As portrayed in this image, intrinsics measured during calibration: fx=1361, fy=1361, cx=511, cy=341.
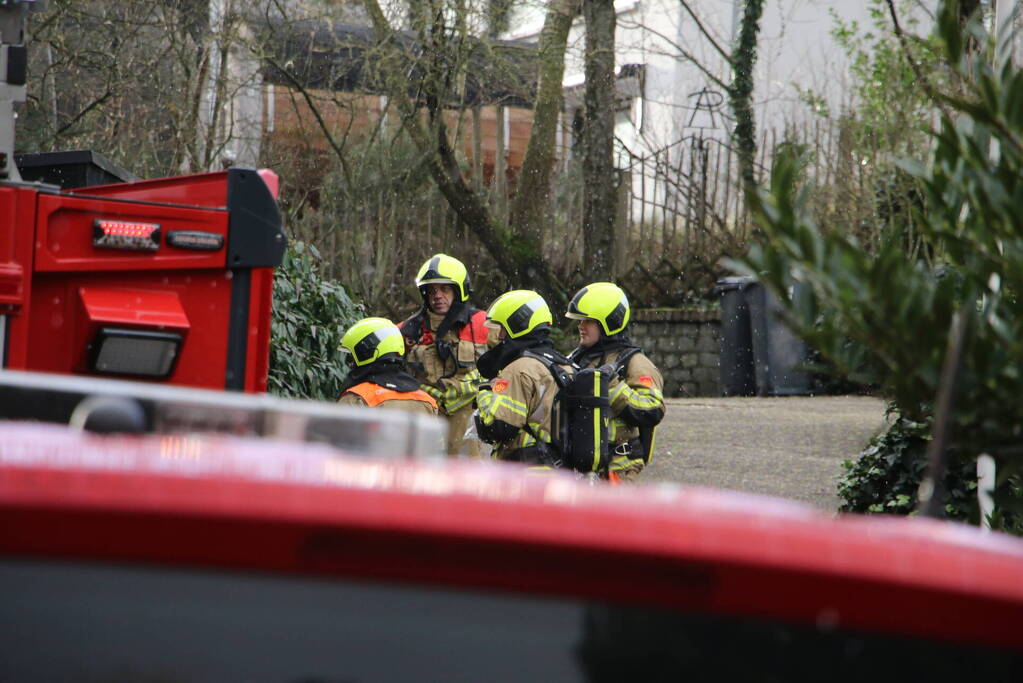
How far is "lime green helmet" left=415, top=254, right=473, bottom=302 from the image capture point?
895 centimetres

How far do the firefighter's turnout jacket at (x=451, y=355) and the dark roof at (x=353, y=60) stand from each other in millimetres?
7857

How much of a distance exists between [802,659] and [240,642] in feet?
1.92

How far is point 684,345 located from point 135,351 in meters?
14.9

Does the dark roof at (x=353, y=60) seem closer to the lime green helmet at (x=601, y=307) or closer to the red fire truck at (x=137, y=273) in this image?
the lime green helmet at (x=601, y=307)

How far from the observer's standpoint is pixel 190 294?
17.0 feet

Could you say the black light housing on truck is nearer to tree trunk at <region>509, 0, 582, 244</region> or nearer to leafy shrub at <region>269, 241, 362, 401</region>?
leafy shrub at <region>269, 241, 362, 401</region>

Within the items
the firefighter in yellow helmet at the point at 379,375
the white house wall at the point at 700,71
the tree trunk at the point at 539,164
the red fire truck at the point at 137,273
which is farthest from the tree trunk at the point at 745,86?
the red fire truck at the point at 137,273

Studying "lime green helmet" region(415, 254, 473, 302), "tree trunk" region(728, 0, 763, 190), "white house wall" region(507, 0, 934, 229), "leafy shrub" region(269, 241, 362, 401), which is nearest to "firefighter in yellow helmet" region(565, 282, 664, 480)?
"lime green helmet" region(415, 254, 473, 302)

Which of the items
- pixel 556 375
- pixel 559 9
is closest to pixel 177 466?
pixel 556 375

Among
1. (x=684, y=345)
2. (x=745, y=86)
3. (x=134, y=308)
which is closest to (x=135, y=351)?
(x=134, y=308)

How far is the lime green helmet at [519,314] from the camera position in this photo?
23.1 feet

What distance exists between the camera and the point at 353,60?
59.5 feet

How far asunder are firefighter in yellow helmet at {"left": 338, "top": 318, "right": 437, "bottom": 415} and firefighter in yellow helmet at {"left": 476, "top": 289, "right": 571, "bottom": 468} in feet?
2.05

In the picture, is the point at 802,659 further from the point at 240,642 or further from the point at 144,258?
the point at 144,258
